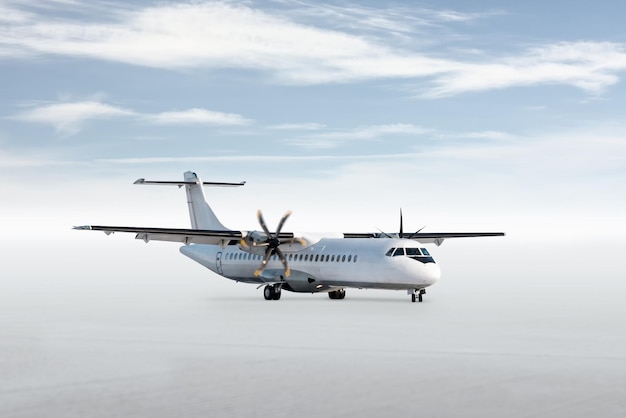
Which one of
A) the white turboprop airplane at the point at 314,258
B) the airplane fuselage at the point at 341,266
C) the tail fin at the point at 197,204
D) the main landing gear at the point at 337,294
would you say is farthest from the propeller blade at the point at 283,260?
the tail fin at the point at 197,204

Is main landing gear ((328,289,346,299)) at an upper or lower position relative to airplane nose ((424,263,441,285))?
lower

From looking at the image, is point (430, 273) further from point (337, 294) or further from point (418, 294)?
point (337, 294)

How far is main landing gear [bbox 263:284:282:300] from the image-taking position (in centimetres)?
4509

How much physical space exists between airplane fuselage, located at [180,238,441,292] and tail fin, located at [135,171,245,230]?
118 inches

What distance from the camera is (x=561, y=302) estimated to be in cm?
4088

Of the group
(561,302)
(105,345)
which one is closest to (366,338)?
(105,345)

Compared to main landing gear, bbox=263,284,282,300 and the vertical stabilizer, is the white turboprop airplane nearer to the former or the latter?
main landing gear, bbox=263,284,282,300

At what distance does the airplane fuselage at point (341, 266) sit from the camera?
40.1 m

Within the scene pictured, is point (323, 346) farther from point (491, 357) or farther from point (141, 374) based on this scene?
point (141, 374)

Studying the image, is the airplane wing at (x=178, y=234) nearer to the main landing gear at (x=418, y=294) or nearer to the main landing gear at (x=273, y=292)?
the main landing gear at (x=273, y=292)

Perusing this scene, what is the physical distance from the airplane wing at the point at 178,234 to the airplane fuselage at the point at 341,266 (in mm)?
1623

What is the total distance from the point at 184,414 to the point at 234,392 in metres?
2.23

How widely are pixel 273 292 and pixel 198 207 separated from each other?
11.1 metres

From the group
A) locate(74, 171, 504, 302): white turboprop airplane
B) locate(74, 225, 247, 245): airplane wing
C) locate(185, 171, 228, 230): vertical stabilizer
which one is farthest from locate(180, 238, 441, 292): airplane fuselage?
locate(185, 171, 228, 230): vertical stabilizer
